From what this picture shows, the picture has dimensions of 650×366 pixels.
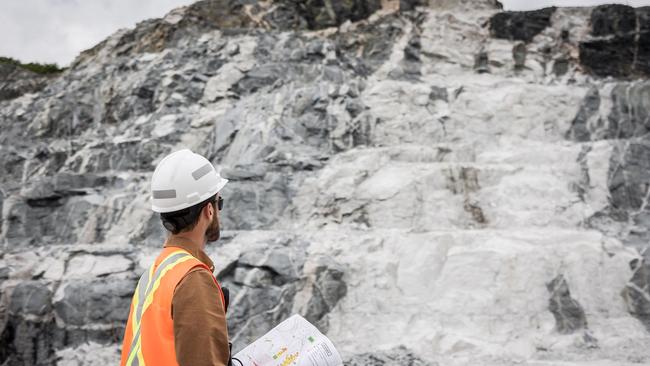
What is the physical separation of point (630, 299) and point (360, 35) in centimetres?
1068

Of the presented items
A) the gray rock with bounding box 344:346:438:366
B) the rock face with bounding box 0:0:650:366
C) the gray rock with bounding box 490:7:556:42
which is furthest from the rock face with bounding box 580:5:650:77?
the gray rock with bounding box 344:346:438:366

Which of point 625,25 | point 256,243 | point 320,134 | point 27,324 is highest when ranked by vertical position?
point 625,25

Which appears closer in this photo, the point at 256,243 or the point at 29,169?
the point at 256,243

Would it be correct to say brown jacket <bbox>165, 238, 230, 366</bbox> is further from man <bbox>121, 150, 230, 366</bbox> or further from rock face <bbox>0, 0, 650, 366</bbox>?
rock face <bbox>0, 0, 650, 366</bbox>

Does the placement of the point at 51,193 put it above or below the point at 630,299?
above

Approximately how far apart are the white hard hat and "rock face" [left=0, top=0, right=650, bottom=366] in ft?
16.2

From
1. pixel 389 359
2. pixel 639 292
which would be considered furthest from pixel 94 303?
pixel 639 292

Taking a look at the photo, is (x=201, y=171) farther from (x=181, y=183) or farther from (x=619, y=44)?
(x=619, y=44)

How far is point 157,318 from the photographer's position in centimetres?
160

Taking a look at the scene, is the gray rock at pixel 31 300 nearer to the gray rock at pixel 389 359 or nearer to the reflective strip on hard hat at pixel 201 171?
the gray rock at pixel 389 359

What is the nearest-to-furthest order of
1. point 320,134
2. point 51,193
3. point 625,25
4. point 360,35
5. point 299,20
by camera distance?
point 51,193, point 320,134, point 625,25, point 360,35, point 299,20

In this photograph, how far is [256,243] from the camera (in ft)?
26.3

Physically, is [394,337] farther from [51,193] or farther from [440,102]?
[51,193]

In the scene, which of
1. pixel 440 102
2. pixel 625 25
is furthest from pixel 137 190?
pixel 625 25
